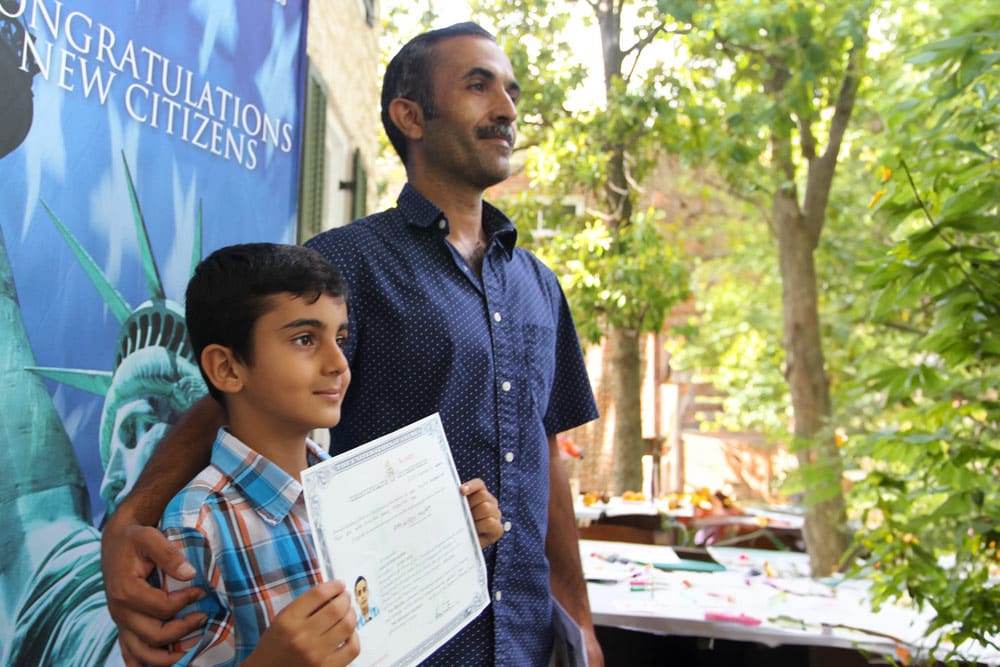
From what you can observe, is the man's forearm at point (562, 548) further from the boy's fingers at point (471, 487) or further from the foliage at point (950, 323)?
the foliage at point (950, 323)

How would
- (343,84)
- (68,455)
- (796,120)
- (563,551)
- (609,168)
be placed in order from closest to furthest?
(68,455) → (563,551) → (343,84) → (796,120) → (609,168)

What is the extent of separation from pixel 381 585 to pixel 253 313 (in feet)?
1.32

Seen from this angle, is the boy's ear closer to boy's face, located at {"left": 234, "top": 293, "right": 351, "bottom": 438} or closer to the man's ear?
boy's face, located at {"left": 234, "top": 293, "right": 351, "bottom": 438}

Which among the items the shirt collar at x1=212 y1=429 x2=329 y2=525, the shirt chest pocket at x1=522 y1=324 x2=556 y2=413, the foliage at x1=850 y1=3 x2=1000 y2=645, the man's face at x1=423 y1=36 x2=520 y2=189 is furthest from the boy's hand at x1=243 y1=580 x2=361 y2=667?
the foliage at x1=850 y1=3 x2=1000 y2=645

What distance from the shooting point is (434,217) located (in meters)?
1.82

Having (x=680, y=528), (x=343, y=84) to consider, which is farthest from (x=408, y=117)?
(x=680, y=528)

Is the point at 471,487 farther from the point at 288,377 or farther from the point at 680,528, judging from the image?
the point at 680,528

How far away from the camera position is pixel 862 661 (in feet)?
10.5

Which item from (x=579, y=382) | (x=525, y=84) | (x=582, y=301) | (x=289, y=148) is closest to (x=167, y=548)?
(x=579, y=382)

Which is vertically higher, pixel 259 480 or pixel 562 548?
pixel 259 480

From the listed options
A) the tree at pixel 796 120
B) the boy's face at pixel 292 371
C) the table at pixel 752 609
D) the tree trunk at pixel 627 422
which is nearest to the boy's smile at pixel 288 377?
the boy's face at pixel 292 371

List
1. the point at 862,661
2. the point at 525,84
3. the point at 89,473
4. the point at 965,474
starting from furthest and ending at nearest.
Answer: the point at 525,84, the point at 862,661, the point at 965,474, the point at 89,473

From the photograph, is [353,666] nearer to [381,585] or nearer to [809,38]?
[381,585]

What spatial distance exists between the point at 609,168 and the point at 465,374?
783cm
